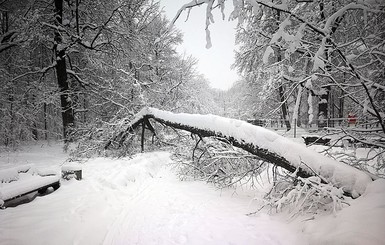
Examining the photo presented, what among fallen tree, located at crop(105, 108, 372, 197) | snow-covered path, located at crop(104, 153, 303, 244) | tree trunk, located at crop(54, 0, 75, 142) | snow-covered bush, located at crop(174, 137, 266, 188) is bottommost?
snow-covered path, located at crop(104, 153, 303, 244)

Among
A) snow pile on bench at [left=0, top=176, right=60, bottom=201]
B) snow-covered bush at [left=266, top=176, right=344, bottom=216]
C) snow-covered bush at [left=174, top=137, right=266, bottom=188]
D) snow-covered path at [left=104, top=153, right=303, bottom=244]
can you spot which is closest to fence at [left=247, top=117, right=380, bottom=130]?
snow-covered bush at [left=266, top=176, right=344, bottom=216]

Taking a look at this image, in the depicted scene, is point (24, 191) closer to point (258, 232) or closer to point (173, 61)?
point (258, 232)

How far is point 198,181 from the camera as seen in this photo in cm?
664

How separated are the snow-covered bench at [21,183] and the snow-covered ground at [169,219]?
0.22 metres

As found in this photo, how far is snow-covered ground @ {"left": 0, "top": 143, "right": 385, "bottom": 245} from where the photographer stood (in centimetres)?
283

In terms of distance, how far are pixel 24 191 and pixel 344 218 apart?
5.63 metres

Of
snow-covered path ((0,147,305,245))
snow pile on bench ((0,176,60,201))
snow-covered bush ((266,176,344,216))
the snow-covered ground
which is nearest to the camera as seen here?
the snow-covered ground

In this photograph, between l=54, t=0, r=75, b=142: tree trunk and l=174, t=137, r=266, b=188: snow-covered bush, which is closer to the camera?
l=174, t=137, r=266, b=188: snow-covered bush

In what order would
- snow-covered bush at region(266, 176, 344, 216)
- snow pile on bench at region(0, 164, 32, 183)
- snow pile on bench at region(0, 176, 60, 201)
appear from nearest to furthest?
snow-covered bush at region(266, 176, 344, 216)
snow pile on bench at region(0, 176, 60, 201)
snow pile on bench at region(0, 164, 32, 183)

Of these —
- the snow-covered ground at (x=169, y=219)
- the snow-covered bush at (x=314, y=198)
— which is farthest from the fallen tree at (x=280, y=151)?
the snow-covered ground at (x=169, y=219)

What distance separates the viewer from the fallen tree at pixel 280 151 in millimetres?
3381

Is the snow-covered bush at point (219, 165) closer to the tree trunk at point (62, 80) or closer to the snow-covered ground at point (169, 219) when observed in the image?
the snow-covered ground at point (169, 219)

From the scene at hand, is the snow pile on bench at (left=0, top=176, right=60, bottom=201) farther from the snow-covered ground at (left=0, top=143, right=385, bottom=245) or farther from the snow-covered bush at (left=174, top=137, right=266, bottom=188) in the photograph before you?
the snow-covered bush at (left=174, top=137, right=266, bottom=188)

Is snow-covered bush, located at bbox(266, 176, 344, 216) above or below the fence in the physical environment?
below
